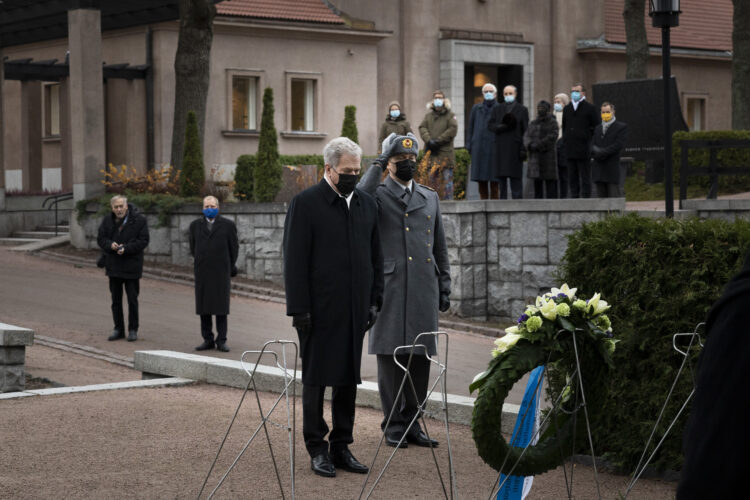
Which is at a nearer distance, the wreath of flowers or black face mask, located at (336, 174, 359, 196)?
the wreath of flowers

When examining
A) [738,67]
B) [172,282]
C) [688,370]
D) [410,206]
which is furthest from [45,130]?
[688,370]

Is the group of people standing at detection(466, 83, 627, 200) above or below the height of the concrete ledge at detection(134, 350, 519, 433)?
above

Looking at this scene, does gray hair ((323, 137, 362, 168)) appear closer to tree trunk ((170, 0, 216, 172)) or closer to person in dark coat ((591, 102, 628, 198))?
person in dark coat ((591, 102, 628, 198))

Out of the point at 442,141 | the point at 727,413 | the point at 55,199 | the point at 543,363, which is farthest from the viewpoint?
the point at 55,199

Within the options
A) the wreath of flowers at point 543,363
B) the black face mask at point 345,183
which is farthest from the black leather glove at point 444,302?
the wreath of flowers at point 543,363

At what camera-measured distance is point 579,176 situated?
17.3m

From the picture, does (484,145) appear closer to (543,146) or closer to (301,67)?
(543,146)

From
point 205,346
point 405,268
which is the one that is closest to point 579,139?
point 205,346

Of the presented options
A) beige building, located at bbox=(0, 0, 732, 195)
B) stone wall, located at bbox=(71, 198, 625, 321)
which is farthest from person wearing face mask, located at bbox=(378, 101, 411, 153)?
beige building, located at bbox=(0, 0, 732, 195)

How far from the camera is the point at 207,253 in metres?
14.0

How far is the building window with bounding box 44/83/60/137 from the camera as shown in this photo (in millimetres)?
31234

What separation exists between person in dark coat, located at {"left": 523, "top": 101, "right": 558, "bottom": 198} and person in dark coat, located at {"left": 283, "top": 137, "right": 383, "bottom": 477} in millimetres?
10145

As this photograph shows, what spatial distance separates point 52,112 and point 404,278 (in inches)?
986

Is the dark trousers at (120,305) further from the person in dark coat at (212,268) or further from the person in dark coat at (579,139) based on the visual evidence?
the person in dark coat at (579,139)
